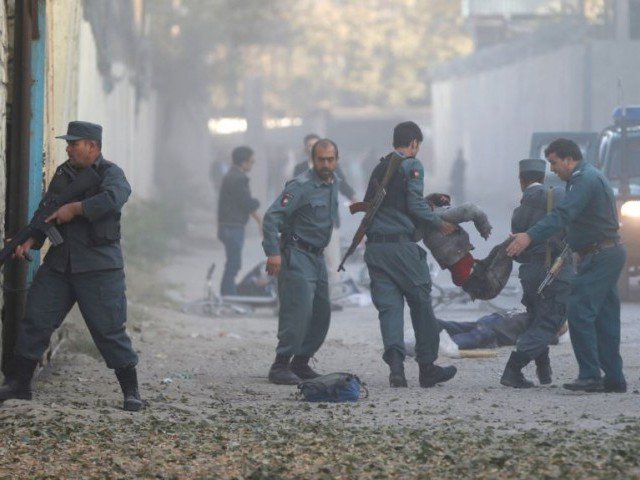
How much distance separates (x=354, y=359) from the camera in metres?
11.5

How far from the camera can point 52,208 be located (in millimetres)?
8055

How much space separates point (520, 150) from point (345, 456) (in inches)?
1262

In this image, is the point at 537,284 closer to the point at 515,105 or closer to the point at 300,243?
the point at 300,243

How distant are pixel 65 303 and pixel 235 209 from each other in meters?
7.32

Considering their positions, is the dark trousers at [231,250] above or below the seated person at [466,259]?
below

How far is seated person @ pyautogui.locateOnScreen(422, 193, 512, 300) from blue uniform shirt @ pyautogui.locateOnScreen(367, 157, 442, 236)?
0.13m

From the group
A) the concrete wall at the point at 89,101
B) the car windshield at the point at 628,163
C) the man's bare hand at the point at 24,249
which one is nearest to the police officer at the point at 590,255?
the man's bare hand at the point at 24,249

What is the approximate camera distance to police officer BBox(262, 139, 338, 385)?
31.7 ft

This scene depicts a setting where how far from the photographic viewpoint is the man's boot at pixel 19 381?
26.8 feet

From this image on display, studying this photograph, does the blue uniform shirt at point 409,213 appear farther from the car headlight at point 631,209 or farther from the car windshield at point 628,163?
the car windshield at point 628,163

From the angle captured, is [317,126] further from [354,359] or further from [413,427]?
[413,427]

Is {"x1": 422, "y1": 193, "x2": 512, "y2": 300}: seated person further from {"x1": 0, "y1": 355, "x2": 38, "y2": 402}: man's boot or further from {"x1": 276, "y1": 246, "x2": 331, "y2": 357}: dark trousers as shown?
{"x1": 0, "y1": 355, "x2": 38, "y2": 402}: man's boot

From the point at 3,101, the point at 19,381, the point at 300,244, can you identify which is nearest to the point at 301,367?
the point at 300,244

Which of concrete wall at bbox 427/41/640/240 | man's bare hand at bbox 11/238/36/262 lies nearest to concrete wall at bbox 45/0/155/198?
man's bare hand at bbox 11/238/36/262
